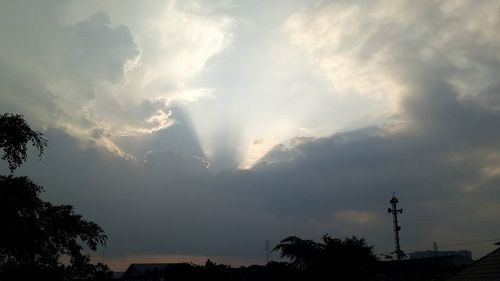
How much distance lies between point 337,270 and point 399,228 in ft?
25.7

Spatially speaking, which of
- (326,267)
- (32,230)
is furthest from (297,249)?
(32,230)

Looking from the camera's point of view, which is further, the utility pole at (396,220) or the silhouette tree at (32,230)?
the utility pole at (396,220)

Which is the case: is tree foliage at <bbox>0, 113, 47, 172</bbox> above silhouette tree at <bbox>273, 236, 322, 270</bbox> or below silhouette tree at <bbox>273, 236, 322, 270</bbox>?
above

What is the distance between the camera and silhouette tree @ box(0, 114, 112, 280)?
43.1ft

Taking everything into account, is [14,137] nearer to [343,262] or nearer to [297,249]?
[343,262]

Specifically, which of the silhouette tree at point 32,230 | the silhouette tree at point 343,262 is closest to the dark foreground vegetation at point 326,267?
the silhouette tree at point 343,262

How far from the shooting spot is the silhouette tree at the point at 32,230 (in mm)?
13125

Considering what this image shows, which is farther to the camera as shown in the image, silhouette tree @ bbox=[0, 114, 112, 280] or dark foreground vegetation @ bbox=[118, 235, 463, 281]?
dark foreground vegetation @ bbox=[118, 235, 463, 281]

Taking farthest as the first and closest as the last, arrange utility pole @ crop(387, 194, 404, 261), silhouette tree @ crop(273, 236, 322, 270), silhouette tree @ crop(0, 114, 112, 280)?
silhouette tree @ crop(273, 236, 322, 270) < utility pole @ crop(387, 194, 404, 261) < silhouette tree @ crop(0, 114, 112, 280)

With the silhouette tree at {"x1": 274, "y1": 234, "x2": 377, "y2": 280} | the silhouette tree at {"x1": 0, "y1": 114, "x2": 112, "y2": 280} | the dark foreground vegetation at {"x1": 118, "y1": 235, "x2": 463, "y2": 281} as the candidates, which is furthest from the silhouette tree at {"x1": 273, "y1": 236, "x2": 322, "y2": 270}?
the silhouette tree at {"x1": 0, "y1": 114, "x2": 112, "y2": 280}

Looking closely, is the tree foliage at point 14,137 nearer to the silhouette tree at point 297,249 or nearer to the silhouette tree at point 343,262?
the silhouette tree at point 343,262

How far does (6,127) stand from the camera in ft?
46.1

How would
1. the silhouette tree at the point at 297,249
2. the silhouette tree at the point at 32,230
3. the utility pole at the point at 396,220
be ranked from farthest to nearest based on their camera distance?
the silhouette tree at the point at 297,249 → the utility pole at the point at 396,220 → the silhouette tree at the point at 32,230

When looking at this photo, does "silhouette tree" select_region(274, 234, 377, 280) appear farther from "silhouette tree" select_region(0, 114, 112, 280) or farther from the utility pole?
"silhouette tree" select_region(0, 114, 112, 280)
